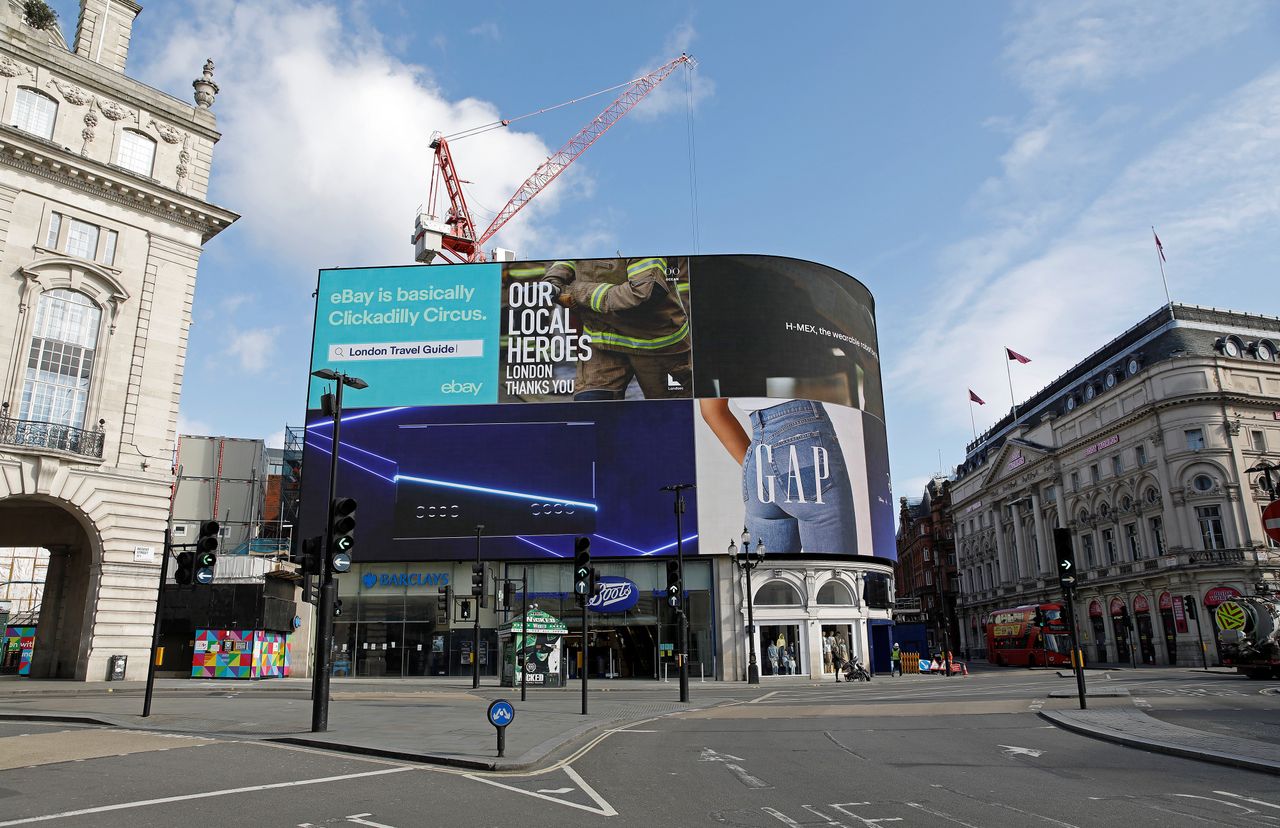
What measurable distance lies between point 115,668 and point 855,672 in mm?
36437

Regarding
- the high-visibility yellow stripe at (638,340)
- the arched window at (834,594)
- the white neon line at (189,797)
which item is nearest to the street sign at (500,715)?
the white neon line at (189,797)

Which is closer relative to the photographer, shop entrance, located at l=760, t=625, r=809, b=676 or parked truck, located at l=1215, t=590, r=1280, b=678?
parked truck, located at l=1215, t=590, r=1280, b=678

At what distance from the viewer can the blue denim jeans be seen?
175 feet

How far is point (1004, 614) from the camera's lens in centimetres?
6575

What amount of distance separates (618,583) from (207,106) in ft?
111

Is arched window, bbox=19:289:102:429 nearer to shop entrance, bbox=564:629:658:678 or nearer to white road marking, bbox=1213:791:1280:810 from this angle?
shop entrance, bbox=564:629:658:678

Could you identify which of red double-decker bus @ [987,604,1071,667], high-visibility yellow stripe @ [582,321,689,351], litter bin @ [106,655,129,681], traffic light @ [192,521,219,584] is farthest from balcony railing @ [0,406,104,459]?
red double-decker bus @ [987,604,1071,667]

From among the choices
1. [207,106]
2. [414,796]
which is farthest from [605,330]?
[414,796]

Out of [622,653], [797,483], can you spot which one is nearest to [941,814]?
[622,653]

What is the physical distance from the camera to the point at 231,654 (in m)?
44.7

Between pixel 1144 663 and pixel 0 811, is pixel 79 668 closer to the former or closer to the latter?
pixel 0 811

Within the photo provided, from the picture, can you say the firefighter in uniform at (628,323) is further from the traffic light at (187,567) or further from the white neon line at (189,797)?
the white neon line at (189,797)

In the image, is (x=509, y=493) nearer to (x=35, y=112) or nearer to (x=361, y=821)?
(x=35, y=112)

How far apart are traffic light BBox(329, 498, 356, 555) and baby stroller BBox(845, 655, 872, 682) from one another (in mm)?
37397
